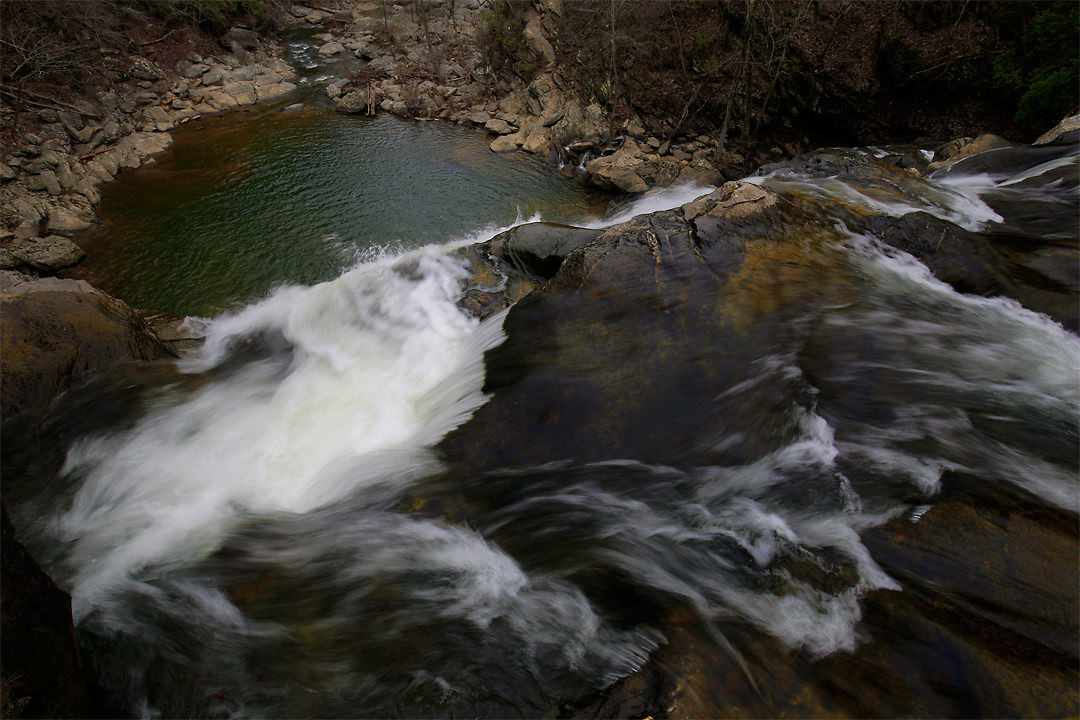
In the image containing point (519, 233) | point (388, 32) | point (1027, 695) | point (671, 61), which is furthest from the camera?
point (388, 32)

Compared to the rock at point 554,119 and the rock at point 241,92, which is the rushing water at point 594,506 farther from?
the rock at point 241,92

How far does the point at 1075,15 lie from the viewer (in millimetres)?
10508

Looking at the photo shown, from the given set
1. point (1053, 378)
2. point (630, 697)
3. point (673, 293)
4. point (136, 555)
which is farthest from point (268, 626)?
point (1053, 378)

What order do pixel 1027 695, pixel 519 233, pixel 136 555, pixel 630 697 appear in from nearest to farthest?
pixel 1027 695 < pixel 630 697 < pixel 136 555 < pixel 519 233

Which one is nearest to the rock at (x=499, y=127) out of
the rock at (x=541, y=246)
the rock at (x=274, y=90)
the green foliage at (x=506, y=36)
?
the green foliage at (x=506, y=36)

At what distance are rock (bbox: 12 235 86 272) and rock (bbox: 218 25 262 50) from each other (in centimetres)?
1513

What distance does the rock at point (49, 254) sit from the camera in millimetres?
9477

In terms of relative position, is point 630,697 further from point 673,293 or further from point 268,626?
point 673,293

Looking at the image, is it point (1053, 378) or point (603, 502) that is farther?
point (1053, 378)

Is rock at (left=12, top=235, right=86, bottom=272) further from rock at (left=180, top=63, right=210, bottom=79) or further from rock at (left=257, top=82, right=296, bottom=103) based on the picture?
rock at (left=180, top=63, right=210, bottom=79)

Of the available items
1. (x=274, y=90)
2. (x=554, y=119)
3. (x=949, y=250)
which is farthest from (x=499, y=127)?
A: (x=949, y=250)

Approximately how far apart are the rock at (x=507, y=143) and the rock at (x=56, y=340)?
449 inches

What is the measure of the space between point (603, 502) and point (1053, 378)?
14.7 feet

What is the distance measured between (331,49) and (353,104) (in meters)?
8.07
